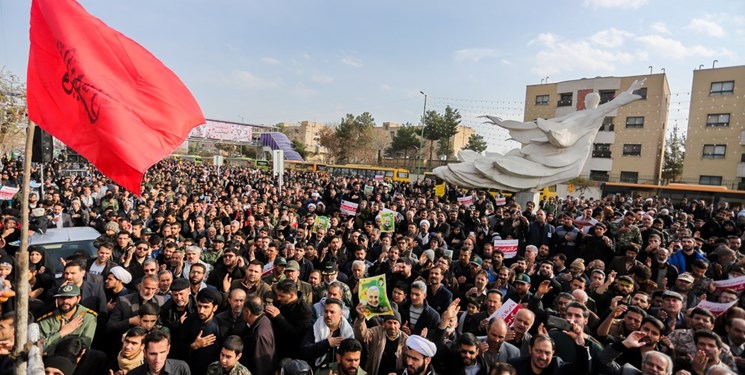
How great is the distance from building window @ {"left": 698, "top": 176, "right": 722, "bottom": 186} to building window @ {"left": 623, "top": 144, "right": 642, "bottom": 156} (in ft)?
15.0

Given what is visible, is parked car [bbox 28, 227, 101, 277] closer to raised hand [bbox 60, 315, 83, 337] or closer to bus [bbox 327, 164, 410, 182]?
raised hand [bbox 60, 315, 83, 337]

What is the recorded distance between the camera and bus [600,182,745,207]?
1892cm

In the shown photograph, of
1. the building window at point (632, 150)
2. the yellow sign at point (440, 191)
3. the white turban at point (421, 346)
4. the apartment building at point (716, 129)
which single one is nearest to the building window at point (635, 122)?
the building window at point (632, 150)

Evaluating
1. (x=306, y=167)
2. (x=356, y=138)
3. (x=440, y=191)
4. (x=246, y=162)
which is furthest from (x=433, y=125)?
(x=440, y=191)

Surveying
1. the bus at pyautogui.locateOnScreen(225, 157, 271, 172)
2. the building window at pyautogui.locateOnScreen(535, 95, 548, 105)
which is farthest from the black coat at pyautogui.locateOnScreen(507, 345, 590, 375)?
the building window at pyautogui.locateOnScreen(535, 95, 548, 105)

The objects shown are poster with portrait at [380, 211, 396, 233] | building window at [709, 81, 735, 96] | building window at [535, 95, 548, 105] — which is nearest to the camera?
poster with portrait at [380, 211, 396, 233]

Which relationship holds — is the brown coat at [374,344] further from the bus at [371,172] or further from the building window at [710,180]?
the building window at [710,180]

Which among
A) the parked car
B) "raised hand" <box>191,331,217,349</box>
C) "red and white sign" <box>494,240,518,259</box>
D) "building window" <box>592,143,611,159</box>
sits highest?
"building window" <box>592,143,611,159</box>

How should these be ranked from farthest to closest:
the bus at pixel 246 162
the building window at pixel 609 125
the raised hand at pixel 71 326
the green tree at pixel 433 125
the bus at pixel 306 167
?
1. the green tree at pixel 433 125
2. the bus at pixel 246 162
3. the bus at pixel 306 167
4. the building window at pixel 609 125
5. the raised hand at pixel 71 326

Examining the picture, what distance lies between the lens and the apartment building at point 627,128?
34156 millimetres

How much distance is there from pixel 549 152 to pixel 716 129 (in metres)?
24.5

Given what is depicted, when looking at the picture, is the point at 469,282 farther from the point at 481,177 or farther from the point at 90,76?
the point at 481,177

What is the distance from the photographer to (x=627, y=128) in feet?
116

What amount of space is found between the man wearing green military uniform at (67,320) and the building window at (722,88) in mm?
40422
